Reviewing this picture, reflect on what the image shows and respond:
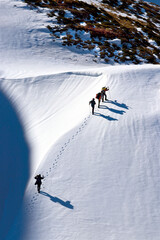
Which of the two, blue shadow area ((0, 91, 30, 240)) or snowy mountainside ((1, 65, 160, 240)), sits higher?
snowy mountainside ((1, 65, 160, 240))

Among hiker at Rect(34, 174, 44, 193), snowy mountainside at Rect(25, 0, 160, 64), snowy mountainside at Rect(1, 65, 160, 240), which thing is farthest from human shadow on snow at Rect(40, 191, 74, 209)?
snowy mountainside at Rect(25, 0, 160, 64)

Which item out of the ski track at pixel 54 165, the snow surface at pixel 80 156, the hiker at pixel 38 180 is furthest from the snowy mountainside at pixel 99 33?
the hiker at pixel 38 180

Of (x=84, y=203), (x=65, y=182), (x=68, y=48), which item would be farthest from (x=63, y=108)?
(x=68, y=48)

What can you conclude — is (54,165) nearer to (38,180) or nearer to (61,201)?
(38,180)

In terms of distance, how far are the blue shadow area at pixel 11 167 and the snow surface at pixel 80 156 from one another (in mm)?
60

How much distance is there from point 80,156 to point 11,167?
4320 millimetres

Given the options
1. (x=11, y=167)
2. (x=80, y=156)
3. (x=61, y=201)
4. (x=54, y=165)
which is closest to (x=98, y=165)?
(x=80, y=156)

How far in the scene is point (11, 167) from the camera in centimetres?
1282

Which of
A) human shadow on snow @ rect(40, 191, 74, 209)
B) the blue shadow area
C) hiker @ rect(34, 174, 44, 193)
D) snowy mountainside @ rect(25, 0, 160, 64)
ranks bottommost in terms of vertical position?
the blue shadow area

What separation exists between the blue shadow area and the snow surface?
0.06 m

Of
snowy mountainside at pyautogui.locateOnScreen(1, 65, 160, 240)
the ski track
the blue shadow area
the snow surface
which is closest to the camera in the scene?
snowy mountainside at pyautogui.locateOnScreen(1, 65, 160, 240)

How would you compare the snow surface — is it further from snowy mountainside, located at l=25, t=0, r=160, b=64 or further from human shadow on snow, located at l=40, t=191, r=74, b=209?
snowy mountainside, located at l=25, t=0, r=160, b=64

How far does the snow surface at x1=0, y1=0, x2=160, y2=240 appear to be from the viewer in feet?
30.5

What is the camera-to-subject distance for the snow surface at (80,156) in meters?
9.28
